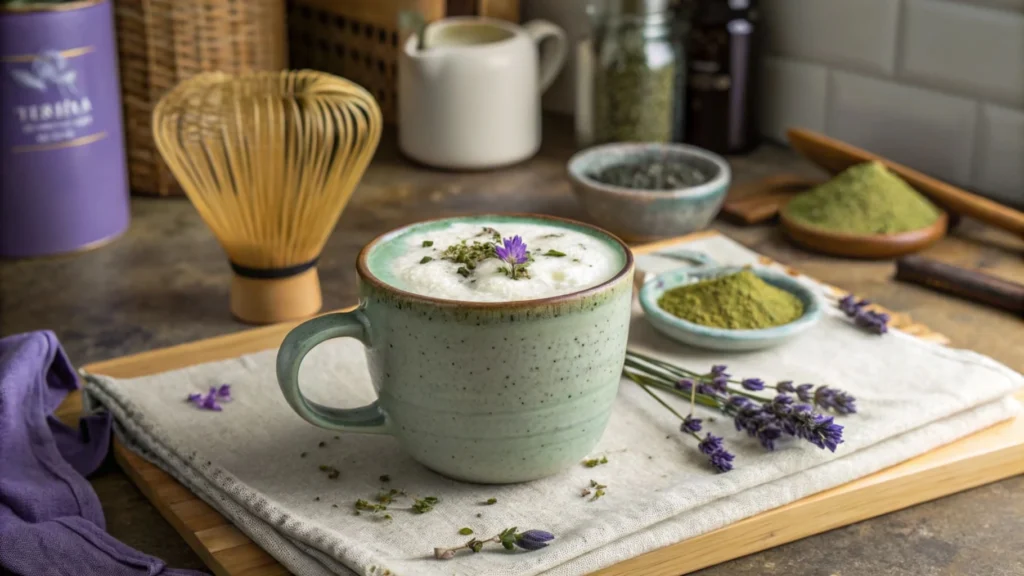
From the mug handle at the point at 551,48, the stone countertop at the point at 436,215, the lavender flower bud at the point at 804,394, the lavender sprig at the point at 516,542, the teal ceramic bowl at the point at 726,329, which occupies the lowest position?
the stone countertop at the point at 436,215

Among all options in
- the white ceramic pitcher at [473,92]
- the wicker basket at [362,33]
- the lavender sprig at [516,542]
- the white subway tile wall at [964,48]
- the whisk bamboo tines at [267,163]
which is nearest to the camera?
the lavender sprig at [516,542]

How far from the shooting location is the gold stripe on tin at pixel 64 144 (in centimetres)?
117

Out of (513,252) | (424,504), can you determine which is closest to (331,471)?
(424,504)

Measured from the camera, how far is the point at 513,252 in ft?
2.26

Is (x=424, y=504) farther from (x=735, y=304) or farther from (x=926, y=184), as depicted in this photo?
(x=926, y=184)

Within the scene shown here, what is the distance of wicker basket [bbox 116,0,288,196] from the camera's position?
135cm

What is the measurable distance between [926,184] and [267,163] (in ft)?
2.11

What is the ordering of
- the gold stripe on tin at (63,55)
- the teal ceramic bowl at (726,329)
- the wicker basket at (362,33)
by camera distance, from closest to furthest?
the teal ceramic bowl at (726,329), the gold stripe on tin at (63,55), the wicker basket at (362,33)

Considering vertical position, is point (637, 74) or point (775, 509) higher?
point (637, 74)

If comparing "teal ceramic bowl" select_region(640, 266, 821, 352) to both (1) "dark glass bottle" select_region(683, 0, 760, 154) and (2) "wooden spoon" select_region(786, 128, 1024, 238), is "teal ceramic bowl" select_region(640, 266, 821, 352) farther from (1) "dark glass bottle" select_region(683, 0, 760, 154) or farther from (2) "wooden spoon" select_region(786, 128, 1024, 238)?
(1) "dark glass bottle" select_region(683, 0, 760, 154)

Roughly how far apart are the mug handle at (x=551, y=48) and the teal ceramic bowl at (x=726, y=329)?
0.59 meters

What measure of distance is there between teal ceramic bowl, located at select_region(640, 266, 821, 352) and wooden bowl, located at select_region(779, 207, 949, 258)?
0.23 meters

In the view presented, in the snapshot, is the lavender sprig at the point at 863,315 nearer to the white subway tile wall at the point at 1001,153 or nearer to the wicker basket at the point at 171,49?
the white subway tile wall at the point at 1001,153

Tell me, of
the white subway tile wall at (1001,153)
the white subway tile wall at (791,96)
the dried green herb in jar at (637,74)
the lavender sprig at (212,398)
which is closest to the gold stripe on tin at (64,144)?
the lavender sprig at (212,398)
